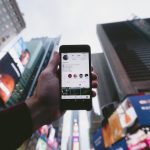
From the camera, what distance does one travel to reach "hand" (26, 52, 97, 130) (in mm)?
2396

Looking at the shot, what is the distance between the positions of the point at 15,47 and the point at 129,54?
1628 cm

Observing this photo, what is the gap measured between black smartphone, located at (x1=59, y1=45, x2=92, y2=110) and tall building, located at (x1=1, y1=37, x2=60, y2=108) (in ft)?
167

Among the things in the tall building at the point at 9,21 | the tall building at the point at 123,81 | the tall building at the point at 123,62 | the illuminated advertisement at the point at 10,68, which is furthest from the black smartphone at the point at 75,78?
the tall building at the point at 9,21

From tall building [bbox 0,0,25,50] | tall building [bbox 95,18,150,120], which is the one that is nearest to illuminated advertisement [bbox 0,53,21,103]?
tall building [bbox 95,18,150,120]

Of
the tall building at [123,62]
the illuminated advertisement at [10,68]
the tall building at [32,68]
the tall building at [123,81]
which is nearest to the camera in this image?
the tall building at [123,81]

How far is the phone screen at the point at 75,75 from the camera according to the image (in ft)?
9.62

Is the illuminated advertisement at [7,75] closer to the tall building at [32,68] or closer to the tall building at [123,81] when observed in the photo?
the tall building at [123,81]

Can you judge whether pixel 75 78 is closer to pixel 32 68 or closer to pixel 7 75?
pixel 7 75

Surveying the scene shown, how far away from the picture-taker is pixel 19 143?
6.63 feet

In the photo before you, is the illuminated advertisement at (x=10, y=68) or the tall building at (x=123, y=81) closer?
the tall building at (x=123, y=81)

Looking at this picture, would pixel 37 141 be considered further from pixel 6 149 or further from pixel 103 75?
pixel 6 149

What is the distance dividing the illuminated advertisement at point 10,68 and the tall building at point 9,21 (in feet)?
59.8

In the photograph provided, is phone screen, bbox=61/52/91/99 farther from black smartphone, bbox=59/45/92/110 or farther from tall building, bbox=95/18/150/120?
tall building, bbox=95/18/150/120

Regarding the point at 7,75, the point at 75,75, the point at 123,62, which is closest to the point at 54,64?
the point at 75,75
